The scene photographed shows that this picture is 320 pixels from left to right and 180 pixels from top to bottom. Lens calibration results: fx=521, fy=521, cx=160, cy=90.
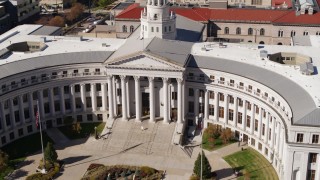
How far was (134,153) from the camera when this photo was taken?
421 ft

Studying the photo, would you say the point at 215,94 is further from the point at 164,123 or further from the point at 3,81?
the point at 3,81

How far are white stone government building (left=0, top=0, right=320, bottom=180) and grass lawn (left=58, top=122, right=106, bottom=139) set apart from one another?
2099 millimetres

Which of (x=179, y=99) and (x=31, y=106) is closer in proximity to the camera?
(x=179, y=99)

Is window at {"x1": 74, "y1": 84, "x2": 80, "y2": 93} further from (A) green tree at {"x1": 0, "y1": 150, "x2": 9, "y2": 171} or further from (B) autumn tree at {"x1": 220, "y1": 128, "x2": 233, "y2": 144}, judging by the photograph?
(B) autumn tree at {"x1": 220, "y1": 128, "x2": 233, "y2": 144}

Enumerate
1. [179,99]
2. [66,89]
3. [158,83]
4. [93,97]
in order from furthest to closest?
[93,97], [66,89], [158,83], [179,99]

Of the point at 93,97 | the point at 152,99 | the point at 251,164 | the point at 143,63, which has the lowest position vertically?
the point at 251,164

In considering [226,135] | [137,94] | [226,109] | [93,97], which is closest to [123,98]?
[137,94]

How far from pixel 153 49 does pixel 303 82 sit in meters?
39.7

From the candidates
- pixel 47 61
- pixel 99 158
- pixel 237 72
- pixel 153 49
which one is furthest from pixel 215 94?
pixel 47 61

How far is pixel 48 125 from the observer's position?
14275 centimetres

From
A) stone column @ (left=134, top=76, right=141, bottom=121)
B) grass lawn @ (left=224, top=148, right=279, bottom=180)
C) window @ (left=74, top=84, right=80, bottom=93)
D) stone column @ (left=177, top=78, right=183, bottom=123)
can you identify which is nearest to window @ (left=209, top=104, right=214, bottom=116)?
stone column @ (left=177, top=78, right=183, bottom=123)

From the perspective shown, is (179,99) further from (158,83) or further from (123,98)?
(123,98)

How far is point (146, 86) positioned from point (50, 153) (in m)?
33.8

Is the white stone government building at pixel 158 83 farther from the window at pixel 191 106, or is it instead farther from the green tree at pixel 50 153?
the green tree at pixel 50 153
